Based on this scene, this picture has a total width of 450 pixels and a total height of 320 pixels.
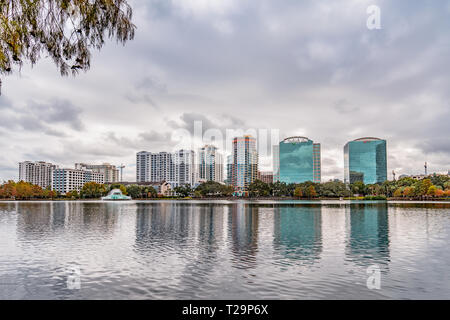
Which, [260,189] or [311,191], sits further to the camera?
[260,189]

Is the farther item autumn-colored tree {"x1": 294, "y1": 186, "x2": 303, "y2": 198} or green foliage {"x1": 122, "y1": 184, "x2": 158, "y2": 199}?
green foliage {"x1": 122, "y1": 184, "x2": 158, "y2": 199}

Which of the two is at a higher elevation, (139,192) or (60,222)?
(139,192)

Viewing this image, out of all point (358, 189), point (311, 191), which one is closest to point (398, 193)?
point (358, 189)

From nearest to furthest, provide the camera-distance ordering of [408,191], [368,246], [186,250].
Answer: [186,250]
[368,246]
[408,191]

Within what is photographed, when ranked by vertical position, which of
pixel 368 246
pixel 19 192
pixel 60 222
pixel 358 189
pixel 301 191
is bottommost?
pixel 60 222

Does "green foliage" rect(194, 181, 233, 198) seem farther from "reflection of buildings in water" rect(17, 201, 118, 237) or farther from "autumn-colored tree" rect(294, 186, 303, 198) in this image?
"reflection of buildings in water" rect(17, 201, 118, 237)

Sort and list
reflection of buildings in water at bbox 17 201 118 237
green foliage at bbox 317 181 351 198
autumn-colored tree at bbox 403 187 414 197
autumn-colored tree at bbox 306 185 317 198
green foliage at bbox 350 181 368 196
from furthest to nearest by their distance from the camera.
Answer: green foliage at bbox 350 181 368 196, autumn-colored tree at bbox 306 185 317 198, green foliage at bbox 317 181 351 198, autumn-colored tree at bbox 403 187 414 197, reflection of buildings in water at bbox 17 201 118 237

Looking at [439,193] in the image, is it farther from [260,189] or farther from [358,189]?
[260,189]

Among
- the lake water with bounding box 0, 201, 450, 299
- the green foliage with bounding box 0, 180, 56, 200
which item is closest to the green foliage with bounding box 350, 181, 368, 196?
the lake water with bounding box 0, 201, 450, 299

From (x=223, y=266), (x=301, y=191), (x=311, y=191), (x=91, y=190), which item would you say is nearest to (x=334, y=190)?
(x=311, y=191)

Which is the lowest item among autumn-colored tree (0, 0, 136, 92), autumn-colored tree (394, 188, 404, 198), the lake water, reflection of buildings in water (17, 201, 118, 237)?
reflection of buildings in water (17, 201, 118, 237)

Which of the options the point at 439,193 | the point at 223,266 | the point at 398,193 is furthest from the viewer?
the point at 398,193
